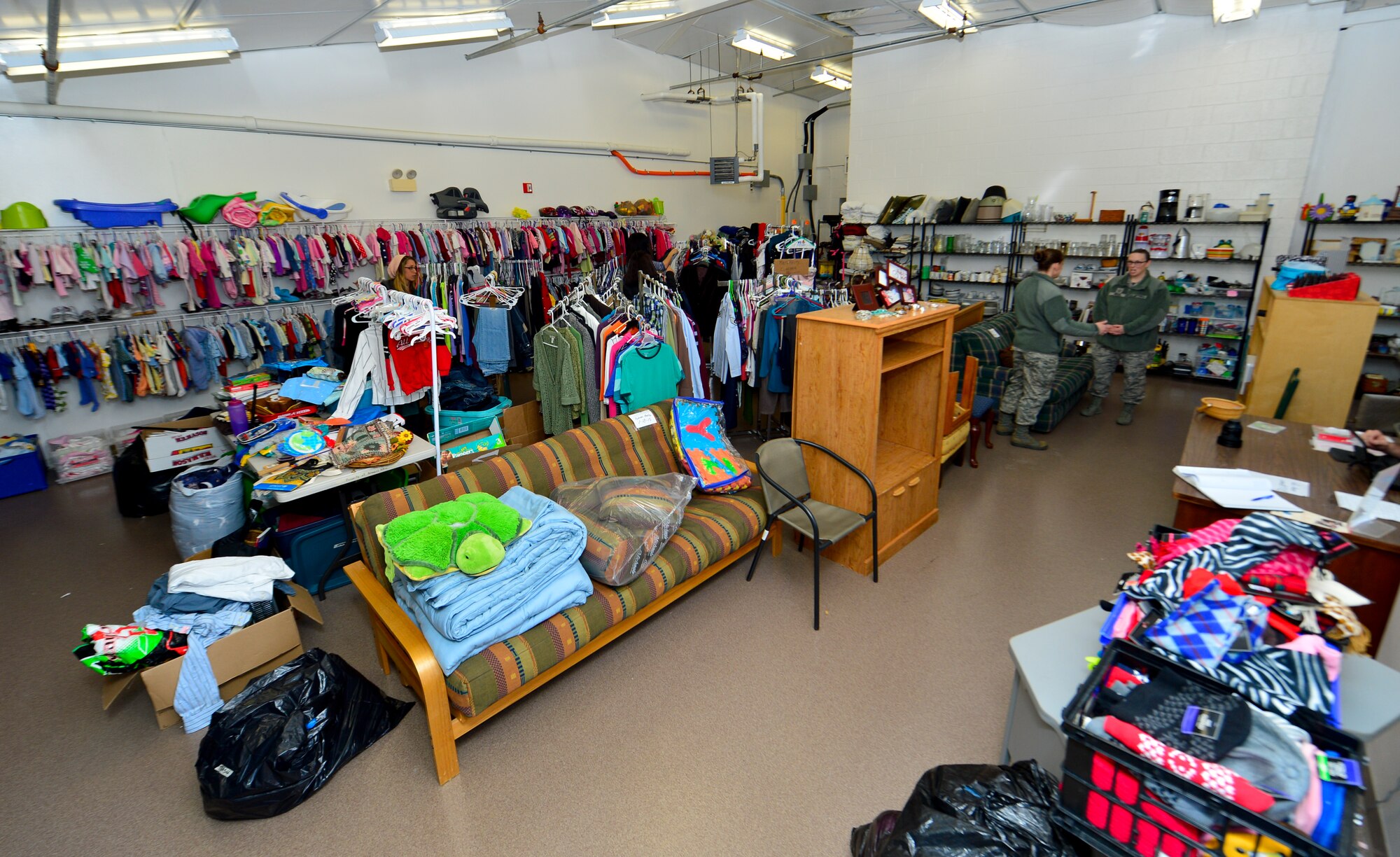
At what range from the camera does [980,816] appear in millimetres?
1529

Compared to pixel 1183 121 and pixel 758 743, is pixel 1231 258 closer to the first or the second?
pixel 1183 121

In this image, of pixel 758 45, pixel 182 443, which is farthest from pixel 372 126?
pixel 758 45

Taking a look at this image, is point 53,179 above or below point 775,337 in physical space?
above

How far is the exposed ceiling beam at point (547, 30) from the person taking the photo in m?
5.97

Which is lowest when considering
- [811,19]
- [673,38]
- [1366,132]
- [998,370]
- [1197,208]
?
[998,370]

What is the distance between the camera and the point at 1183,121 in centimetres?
675

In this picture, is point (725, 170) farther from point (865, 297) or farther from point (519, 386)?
point (865, 297)

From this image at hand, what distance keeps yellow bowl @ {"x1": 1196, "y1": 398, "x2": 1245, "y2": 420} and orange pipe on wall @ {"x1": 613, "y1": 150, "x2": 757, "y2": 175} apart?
7081 millimetres

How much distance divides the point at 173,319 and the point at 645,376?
4413 millimetres

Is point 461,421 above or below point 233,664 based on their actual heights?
above

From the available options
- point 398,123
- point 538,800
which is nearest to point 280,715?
point 538,800

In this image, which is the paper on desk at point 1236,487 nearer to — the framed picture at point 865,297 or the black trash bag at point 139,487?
the framed picture at point 865,297

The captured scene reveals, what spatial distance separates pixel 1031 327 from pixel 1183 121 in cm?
386

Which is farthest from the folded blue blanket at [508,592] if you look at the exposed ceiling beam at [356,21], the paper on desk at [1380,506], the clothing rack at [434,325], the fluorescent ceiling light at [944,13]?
the fluorescent ceiling light at [944,13]
